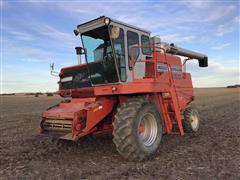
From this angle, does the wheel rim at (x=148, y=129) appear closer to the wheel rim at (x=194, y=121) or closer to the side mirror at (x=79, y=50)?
the side mirror at (x=79, y=50)

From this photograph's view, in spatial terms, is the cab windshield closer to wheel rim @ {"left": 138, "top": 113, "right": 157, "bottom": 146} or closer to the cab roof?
the cab roof

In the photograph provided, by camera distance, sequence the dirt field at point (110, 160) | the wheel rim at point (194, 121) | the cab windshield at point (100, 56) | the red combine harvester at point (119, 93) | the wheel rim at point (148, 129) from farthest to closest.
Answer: the wheel rim at point (194, 121), the cab windshield at point (100, 56), the wheel rim at point (148, 129), the red combine harvester at point (119, 93), the dirt field at point (110, 160)

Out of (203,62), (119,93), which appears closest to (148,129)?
(119,93)

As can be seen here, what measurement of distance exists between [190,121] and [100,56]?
415cm

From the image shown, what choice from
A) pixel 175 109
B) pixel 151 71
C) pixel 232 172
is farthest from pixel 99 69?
pixel 232 172

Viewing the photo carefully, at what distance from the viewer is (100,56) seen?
7328 millimetres

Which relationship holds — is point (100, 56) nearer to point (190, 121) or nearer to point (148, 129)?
point (148, 129)

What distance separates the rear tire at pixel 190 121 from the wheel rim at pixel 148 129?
Answer: 9.21 ft

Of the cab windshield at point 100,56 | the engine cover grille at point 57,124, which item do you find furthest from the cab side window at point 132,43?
the engine cover grille at point 57,124

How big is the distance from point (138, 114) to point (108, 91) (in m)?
1.11

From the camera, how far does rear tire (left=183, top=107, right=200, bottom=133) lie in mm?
9258

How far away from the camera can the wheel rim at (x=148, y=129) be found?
6.66 m

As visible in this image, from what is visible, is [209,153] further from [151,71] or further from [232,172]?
[151,71]

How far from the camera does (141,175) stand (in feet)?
16.8
